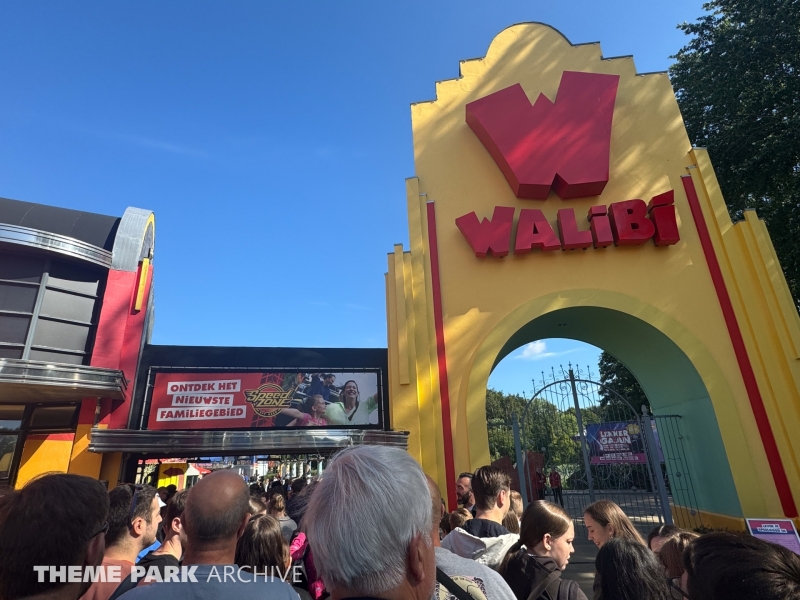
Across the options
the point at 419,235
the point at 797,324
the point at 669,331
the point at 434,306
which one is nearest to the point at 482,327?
the point at 434,306

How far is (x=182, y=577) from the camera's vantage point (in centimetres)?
168

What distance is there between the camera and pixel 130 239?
970cm

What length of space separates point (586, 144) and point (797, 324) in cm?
524

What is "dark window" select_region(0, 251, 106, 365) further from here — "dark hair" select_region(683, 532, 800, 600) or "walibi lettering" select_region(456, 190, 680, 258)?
"dark hair" select_region(683, 532, 800, 600)

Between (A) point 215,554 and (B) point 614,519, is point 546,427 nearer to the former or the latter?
(B) point 614,519

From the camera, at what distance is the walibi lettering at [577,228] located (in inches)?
348

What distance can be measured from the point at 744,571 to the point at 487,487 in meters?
2.04

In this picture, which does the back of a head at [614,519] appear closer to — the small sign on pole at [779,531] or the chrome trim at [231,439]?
the small sign on pole at [779,531]

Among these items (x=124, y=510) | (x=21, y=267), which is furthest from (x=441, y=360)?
(x=21, y=267)

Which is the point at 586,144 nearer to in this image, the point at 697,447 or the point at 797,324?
the point at 797,324

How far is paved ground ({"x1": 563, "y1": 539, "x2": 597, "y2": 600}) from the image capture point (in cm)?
650

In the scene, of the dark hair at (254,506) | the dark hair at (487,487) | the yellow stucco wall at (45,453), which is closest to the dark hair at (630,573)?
the dark hair at (487,487)

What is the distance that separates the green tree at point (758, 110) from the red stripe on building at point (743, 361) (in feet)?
13.8

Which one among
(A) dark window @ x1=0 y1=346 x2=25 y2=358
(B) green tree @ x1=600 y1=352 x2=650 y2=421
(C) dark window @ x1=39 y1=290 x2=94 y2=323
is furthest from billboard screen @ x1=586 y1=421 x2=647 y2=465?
(B) green tree @ x1=600 y1=352 x2=650 y2=421
